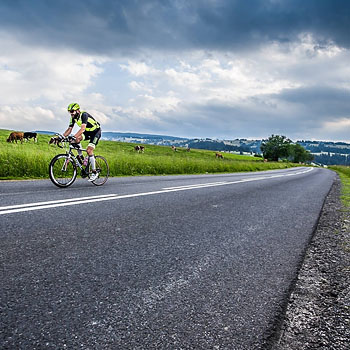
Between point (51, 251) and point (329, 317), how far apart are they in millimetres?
2290

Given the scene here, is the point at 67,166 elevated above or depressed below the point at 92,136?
below

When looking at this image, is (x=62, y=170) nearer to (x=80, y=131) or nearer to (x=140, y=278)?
(x=80, y=131)

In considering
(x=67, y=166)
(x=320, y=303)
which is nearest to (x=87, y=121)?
(x=67, y=166)

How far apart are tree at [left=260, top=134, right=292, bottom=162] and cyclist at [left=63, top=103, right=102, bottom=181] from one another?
123 m

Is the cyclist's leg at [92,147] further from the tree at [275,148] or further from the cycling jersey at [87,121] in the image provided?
the tree at [275,148]

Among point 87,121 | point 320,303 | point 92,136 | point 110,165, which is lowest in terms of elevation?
point 320,303

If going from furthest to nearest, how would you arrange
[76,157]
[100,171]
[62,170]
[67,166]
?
[100,171]
[76,157]
[67,166]
[62,170]

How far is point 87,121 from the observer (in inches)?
311

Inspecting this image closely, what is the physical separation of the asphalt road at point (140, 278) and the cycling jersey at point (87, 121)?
3617mm

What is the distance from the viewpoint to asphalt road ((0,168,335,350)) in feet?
5.02

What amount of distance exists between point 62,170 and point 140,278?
234 inches

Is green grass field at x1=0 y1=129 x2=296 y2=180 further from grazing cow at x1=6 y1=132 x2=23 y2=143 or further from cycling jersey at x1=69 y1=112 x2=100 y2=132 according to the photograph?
grazing cow at x1=6 y1=132 x2=23 y2=143

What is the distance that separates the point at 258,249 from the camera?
3236 millimetres

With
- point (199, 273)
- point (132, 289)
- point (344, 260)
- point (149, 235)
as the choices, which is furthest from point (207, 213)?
point (132, 289)
